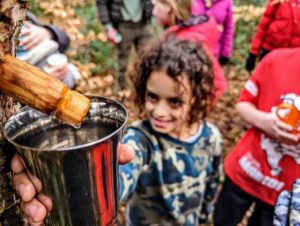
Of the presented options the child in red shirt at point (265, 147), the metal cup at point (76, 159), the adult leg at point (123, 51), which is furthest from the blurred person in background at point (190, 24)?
the metal cup at point (76, 159)

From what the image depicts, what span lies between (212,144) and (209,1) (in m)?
2.28

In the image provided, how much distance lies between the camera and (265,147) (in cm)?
218

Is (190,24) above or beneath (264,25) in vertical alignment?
above

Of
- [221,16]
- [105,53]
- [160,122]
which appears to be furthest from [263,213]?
[105,53]

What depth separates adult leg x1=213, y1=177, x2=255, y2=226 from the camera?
2.42 m

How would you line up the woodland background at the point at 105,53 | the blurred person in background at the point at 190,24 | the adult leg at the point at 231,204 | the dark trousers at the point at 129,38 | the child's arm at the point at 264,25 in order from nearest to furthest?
the adult leg at the point at 231,204
the blurred person in background at the point at 190,24
the woodland background at the point at 105,53
the child's arm at the point at 264,25
the dark trousers at the point at 129,38

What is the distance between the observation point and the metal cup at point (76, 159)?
79 cm

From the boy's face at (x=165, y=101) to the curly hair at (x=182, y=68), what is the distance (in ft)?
0.15

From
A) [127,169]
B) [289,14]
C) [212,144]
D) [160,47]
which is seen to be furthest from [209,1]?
[127,169]

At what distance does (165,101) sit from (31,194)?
1.25 metres

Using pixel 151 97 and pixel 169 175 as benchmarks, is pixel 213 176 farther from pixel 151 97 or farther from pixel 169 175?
pixel 151 97

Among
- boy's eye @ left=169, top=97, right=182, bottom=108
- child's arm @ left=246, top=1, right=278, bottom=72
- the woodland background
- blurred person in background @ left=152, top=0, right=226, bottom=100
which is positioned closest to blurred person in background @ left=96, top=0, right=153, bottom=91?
the woodland background

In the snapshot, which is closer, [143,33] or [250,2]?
[143,33]

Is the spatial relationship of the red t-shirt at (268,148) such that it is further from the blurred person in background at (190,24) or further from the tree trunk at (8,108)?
the tree trunk at (8,108)
